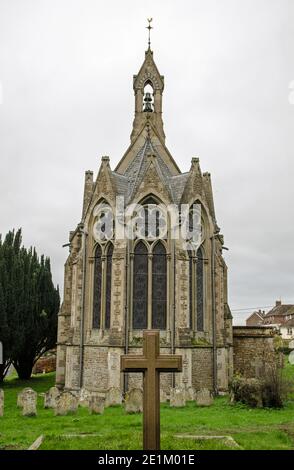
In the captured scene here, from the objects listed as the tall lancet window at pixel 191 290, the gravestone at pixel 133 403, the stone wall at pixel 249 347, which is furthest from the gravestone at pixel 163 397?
the stone wall at pixel 249 347

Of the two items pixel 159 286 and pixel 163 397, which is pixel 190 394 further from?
pixel 159 286

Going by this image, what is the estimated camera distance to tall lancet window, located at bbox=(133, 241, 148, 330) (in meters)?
20.3

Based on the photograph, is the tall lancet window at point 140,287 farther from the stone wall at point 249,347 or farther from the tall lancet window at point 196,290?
the stone wall at point 249,347

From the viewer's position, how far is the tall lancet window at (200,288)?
21580 millimetres

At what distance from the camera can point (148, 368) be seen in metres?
9.07

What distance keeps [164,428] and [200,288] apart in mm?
10081

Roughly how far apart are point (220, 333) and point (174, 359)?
12.7 metres

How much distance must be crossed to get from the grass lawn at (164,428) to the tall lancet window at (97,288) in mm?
4888

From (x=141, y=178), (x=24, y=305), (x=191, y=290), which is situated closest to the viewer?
(x=191, y=290)

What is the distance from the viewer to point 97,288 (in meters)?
21.7

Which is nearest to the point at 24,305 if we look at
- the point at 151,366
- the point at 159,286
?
the point at 159,286
